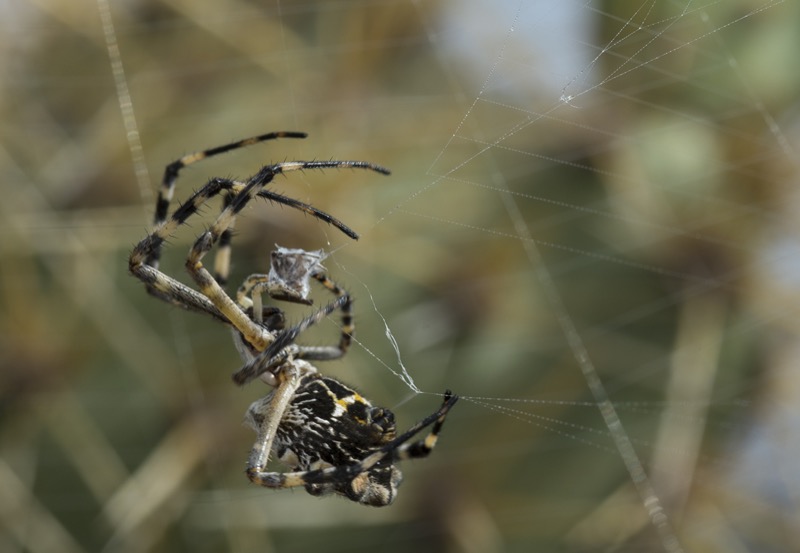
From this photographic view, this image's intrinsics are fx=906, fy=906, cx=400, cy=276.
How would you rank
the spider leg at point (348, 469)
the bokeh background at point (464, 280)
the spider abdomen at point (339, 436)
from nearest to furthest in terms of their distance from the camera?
the spider leg at point (348, 469)
the spider abdomen at point (339, 436)
the bokeh background at point (464, 280)

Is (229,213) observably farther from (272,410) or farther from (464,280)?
(464,280)

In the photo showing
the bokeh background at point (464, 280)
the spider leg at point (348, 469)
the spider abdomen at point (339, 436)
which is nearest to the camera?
the spider leg at point (348, 469)

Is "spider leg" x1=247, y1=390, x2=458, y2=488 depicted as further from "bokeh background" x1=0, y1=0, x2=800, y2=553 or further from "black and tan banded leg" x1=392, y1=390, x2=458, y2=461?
"bokeh background" x1=0, y1=0, x2=800, y2=553

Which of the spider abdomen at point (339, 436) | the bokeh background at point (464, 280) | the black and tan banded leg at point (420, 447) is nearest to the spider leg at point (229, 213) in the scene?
the spider abdomen at point (339, 436)

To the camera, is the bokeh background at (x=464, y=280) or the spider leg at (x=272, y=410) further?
the bokeh background at (x=464, y=280)

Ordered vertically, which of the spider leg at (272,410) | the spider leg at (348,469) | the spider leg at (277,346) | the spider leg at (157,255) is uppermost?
the spider leg at (157,255)

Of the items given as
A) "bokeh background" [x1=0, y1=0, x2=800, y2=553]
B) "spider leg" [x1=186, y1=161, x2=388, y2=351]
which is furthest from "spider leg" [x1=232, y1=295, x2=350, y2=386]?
"bokeh background" [x1=0, y1=0, x2=800, y2=553]

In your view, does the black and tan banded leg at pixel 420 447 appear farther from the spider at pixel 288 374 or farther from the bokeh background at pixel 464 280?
the bokeh background at pixel 464 280
